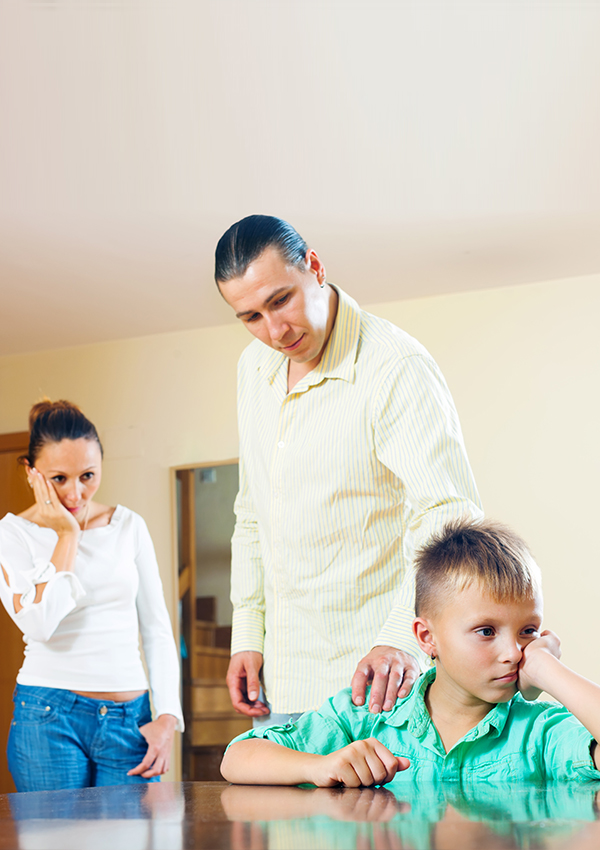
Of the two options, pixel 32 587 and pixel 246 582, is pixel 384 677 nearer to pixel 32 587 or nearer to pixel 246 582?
pixel 246 582

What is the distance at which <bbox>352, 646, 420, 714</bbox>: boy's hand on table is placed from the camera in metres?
1.11

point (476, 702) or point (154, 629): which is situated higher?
point (154, 629)

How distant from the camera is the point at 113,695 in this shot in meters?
2.09

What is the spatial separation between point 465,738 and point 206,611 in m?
2.94

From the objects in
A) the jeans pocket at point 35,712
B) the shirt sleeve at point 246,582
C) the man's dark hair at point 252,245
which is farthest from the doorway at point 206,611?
the man's dark hair at point 252,245

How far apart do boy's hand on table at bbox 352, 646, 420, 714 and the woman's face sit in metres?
1.35

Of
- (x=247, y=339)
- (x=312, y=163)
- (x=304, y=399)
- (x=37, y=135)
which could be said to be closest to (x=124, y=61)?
(x=37, y=135)

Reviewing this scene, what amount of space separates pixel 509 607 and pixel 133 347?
3.38m

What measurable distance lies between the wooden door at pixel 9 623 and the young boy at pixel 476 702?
311cm

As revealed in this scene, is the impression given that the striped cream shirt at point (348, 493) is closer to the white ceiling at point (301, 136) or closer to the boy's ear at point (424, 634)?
the boy's ear at point (424, 634)

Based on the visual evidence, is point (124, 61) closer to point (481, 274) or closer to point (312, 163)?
point (312, 163)

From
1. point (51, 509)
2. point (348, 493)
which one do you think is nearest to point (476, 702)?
point (348, 493)

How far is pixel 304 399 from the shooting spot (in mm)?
1525

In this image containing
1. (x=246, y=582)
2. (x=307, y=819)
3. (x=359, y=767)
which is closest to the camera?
(x=307, y=819)
